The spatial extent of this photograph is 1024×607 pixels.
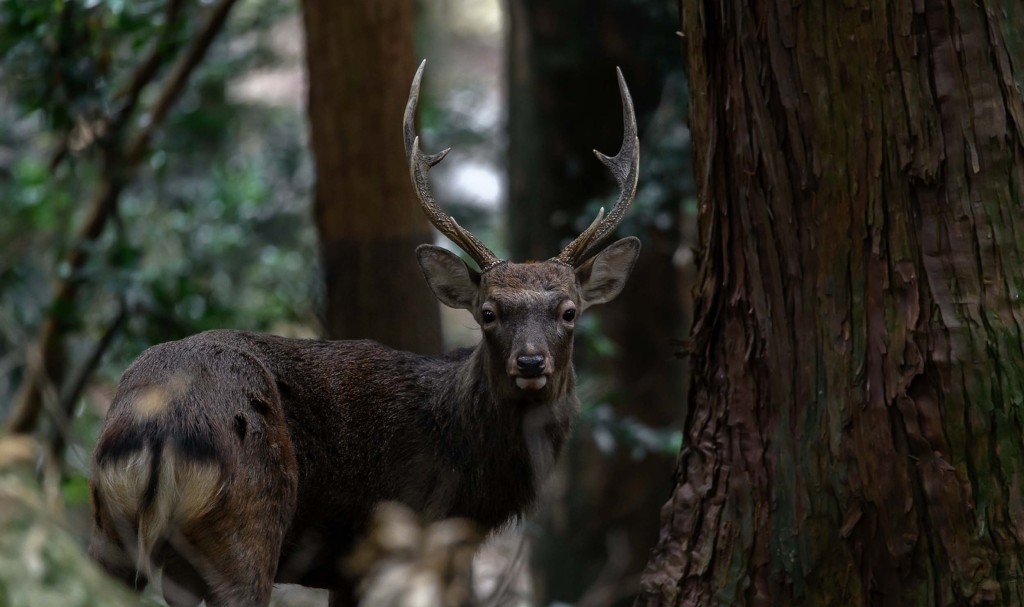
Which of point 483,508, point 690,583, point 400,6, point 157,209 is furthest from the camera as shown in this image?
point 157,209

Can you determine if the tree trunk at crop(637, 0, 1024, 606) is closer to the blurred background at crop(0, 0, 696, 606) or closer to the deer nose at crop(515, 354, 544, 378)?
the deer nose at crop(515, 354, 544, 378)

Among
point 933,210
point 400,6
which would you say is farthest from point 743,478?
point 400,6

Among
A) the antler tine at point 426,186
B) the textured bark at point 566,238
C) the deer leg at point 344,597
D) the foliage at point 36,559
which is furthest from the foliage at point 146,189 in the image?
the foliage at point 36,559

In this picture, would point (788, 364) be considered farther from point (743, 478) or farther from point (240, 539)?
point (240, 539)

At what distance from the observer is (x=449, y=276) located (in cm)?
641

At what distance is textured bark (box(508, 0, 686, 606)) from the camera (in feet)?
34.4

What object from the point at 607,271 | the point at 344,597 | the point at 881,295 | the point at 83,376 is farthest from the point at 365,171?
the point at 881,295

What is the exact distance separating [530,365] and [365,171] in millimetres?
2554

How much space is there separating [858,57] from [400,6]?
4030 mm

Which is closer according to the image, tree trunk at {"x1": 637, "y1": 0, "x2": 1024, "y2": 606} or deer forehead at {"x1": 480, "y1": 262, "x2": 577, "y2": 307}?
tree trunk at {"x1": 637, "y1": 0, "x2": 1024, "y2": 606}

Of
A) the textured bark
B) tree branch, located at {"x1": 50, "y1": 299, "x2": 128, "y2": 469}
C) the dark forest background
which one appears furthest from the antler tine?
the textured bark

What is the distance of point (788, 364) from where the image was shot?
4836mm

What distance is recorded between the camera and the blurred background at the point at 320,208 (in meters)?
7.68

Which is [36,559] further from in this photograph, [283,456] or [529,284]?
[529,284]
